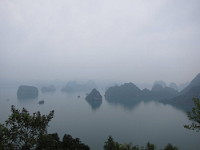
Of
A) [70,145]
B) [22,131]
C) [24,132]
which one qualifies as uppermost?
[22,131]

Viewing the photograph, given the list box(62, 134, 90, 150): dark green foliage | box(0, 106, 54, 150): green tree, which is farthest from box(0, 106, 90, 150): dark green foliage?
box(62, 134, 90, 150): dark green foliage

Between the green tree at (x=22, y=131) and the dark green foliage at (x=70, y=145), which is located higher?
the green tree at (x=22, y=131)

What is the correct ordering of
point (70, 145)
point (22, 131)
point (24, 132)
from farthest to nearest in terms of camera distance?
1. point (70, 145)
2. point (24, 132)
3. point (22, 131)

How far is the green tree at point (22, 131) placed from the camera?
555 inches

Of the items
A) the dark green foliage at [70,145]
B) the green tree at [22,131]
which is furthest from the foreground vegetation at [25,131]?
the dark green foliage at [70,145]

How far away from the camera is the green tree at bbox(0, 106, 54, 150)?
14.1m

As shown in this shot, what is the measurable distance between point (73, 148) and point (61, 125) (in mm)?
65901

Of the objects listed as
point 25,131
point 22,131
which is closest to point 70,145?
point 25,131

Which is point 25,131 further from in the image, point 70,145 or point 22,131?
point 70,145

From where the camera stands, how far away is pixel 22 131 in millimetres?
14758

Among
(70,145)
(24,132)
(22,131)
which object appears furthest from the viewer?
(70,145)

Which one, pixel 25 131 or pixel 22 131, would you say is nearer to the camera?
pixel 22 131

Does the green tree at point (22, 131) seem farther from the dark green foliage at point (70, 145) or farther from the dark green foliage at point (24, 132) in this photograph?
the dark green foliage at point (70, 145)

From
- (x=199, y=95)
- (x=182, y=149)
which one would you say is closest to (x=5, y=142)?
(x=182, y=149)
